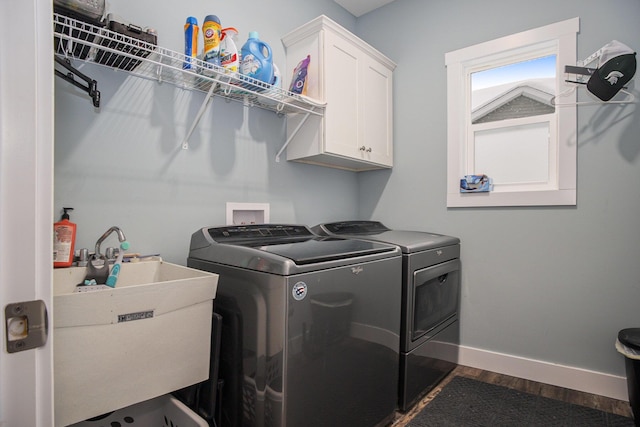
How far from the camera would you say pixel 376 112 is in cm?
249

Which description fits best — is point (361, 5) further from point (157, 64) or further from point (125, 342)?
point (125, 342)

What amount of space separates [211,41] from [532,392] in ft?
8.59

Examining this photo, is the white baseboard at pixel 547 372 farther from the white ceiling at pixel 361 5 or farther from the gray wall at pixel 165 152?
the white ceiling at pixel 361 5

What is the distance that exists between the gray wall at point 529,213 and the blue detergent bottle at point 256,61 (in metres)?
1.34

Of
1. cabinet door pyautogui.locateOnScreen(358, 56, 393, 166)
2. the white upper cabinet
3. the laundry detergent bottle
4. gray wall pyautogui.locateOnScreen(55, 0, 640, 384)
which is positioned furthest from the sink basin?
cabinet door pyautogui.locateOnScreen(358, 56, 393, 166)

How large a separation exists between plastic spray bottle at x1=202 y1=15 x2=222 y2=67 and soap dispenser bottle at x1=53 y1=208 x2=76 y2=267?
905 mm

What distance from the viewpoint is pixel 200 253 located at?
1.55 meters

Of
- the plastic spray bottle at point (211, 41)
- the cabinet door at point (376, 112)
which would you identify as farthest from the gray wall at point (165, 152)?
the cabinet door at point (376, 112)

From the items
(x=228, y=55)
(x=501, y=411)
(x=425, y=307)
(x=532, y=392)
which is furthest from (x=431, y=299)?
(x=228, y=55)

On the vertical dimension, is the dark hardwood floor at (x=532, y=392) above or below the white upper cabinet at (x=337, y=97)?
below

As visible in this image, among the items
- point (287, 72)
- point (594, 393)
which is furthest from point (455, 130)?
point (594, 393)

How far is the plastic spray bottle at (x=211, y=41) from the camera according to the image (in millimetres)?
1517

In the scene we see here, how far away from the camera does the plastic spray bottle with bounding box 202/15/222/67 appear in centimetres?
152

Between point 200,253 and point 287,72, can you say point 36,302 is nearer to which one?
point 200,253
